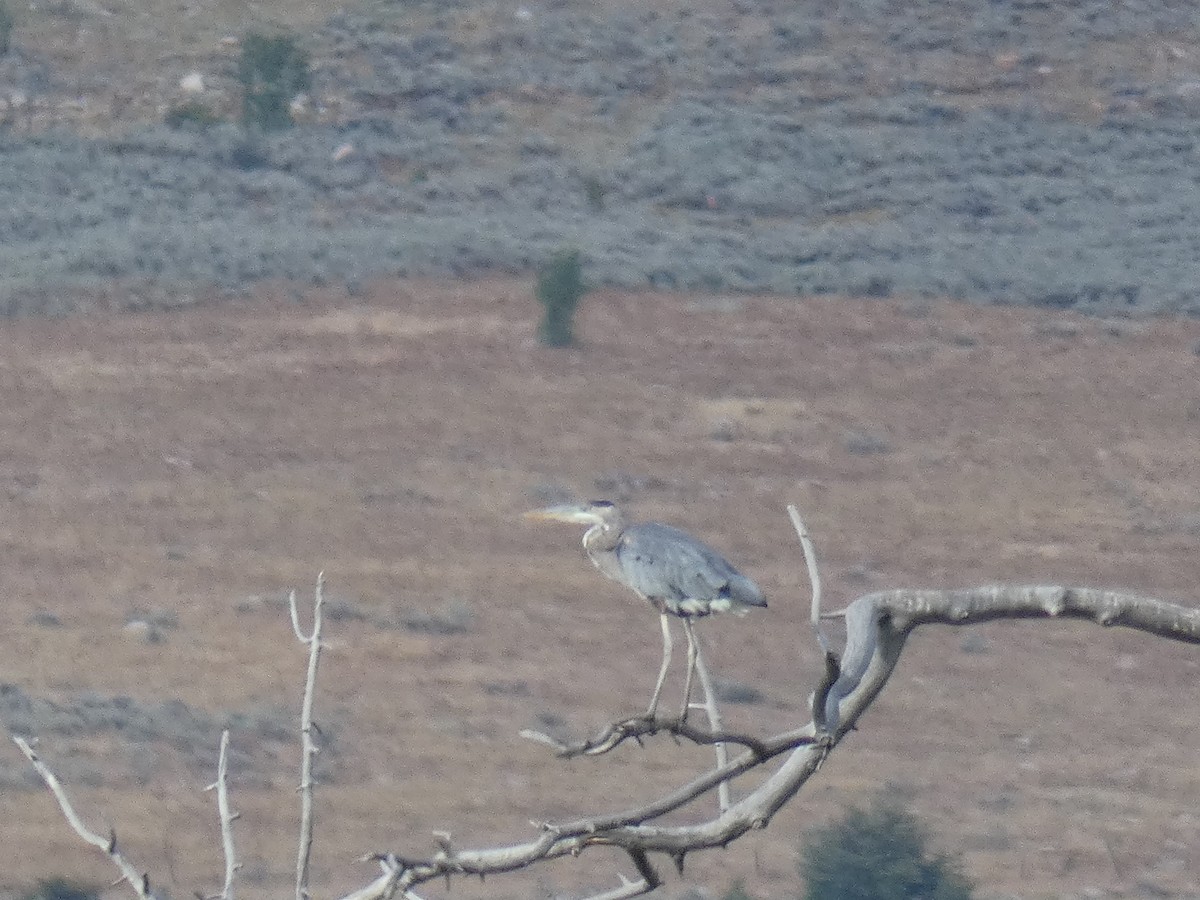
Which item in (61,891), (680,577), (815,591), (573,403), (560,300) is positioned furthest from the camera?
(560,300)

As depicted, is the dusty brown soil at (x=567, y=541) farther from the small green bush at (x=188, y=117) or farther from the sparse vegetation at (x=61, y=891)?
the small green bush at (x=188, y=117)

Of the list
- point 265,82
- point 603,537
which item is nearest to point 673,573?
point 603,537

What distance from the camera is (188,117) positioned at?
2892 centimetres

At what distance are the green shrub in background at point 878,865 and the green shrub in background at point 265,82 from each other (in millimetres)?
20678

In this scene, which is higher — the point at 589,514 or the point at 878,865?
the point at 589,514

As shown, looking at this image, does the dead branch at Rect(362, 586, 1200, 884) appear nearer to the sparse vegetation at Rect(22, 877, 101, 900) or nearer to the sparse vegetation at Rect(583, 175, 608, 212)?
the sparse vegetation at Rect(22, 877, 101, 900)

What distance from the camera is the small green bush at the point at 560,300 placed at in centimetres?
2145

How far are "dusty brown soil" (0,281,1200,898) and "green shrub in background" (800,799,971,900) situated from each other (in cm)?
136

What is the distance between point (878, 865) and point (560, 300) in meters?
12.7

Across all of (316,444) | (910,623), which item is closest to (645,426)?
(316,444)

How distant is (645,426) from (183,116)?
11886mm

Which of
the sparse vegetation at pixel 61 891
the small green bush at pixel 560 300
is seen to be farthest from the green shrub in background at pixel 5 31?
the sparse vegetation at pixel 61 891

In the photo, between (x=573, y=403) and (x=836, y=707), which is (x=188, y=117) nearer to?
(x=573, y=403)

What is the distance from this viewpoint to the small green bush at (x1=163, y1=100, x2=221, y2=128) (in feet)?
94.5
